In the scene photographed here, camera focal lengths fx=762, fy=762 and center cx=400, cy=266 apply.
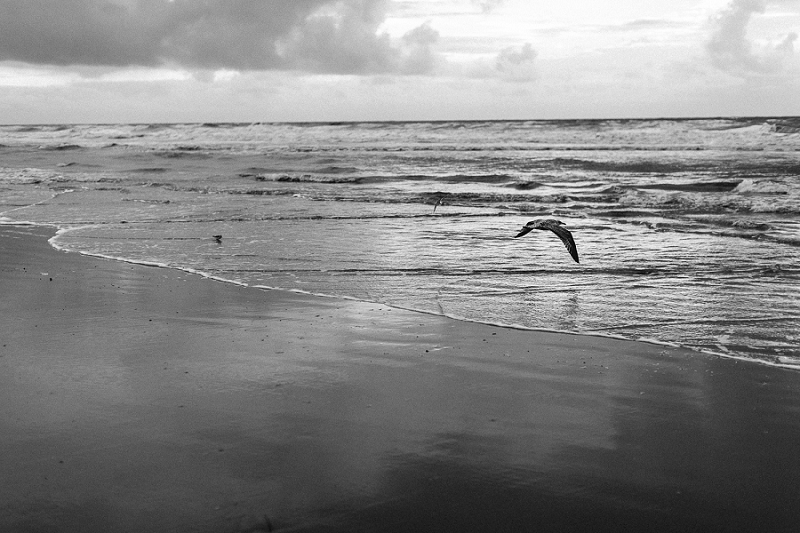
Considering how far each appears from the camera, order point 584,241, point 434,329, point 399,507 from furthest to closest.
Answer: point 584,241
point 434,329
point 399,507

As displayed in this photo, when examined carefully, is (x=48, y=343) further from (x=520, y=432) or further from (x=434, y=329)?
(x=520, y=432)

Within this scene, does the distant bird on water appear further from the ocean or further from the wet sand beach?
the wet sand beach

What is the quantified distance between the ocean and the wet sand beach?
0.95 m

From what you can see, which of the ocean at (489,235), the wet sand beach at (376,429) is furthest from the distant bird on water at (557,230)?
the wet sand beach at (376,429)

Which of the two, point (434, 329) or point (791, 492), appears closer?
point (791, 492)

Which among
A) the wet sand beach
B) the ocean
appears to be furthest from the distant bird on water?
the wet sand beach

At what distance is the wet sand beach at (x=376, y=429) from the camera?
324 centimetres

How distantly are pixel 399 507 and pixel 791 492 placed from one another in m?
1.74

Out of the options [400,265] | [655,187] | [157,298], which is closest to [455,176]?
[655,187]

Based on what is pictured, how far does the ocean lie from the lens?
668 cm

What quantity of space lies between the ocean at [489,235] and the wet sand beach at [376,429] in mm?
948

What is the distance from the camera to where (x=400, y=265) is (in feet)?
28.7

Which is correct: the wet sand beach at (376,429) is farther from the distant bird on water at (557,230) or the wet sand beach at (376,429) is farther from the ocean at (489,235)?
the distant bird on water at (557,230)

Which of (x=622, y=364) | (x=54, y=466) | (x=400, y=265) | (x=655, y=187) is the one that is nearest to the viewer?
(x=54, y=466)
